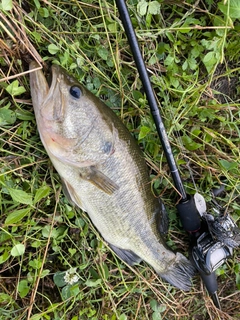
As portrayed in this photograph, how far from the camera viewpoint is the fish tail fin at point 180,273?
2098 mm

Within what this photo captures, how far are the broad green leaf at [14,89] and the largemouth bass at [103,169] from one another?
0.27ft

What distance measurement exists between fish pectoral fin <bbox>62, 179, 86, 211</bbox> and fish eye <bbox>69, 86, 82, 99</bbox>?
48 cm

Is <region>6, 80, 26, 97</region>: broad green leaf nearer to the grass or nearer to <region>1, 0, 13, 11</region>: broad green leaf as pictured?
the grass

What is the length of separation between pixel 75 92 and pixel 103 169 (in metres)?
0.42

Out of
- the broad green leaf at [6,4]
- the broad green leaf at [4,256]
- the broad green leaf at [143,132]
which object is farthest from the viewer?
the broad green leaf at [143,132]

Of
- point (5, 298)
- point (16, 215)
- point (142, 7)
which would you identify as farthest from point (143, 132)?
point (5, 298)

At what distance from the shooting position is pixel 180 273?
6.95ft

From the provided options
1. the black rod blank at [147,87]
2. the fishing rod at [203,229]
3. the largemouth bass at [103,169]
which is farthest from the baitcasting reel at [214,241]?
the black rod blank at [147,87]

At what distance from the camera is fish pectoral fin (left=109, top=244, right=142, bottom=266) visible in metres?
2.06

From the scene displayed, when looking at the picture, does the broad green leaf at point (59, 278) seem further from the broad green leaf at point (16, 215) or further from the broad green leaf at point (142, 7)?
the broad green leaf at point (142, 7)

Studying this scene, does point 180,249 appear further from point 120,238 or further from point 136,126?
point 136,126

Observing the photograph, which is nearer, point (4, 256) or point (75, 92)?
point (75, 92)

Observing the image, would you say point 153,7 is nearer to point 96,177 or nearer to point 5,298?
point 96,177

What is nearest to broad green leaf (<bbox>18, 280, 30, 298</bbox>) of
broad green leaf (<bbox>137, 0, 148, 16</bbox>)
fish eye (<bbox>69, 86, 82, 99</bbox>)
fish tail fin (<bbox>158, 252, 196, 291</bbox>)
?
fish tail fin (<bbox>158, 252, 196, 291</bbox>)
